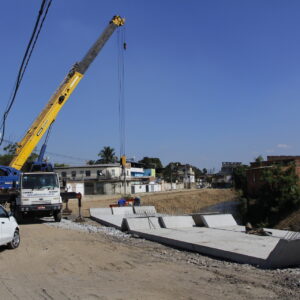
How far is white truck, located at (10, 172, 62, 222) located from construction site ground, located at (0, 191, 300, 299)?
864 cm

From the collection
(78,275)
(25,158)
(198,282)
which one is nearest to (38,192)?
(25,158)

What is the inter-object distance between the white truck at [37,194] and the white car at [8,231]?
8.92 meters

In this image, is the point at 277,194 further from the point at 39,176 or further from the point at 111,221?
the point at 39,176

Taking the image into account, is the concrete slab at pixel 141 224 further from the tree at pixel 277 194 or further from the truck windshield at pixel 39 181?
the tree at pixel 277 194

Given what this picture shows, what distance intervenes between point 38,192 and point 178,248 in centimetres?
1131

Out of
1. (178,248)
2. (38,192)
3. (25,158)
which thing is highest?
(25,158)

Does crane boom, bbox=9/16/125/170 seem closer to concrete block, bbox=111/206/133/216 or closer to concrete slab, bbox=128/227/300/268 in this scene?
concrete block, bbox=111/206/133/216

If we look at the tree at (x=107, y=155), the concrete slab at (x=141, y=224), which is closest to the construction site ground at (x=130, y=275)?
the concrete slab at (x=141, y=224)

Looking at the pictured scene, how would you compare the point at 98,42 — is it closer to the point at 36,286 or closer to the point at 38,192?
the point at 38,192

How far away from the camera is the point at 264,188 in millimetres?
44844

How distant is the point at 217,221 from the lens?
1834cm

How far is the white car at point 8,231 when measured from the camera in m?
12.3

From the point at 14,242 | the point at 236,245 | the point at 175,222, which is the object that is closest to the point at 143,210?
the point at 175,222

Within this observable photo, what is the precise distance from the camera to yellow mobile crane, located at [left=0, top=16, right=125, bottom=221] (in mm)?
22438
